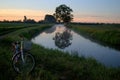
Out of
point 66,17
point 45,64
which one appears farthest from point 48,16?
point 45,64

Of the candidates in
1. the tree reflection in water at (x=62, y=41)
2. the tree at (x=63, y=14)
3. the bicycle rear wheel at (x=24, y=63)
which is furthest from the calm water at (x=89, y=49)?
the tree at (x=63, y=14)

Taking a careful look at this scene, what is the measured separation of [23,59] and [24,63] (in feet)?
0.66

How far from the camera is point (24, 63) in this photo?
332 inches

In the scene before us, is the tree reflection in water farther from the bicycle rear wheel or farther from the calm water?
the bicycle rear wheel

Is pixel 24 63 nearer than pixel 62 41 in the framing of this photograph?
Yes

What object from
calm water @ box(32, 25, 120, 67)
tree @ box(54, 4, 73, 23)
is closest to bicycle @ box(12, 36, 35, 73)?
calm water @ box(32, 25, 120, 67)

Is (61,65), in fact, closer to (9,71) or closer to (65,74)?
(65,74)

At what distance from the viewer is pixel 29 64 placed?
862 centimetres

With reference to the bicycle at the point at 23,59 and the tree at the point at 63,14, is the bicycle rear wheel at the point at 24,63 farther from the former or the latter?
the tree at the point at 63,14

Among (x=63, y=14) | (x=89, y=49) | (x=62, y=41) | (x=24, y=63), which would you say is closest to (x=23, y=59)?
(x=24, y=63)

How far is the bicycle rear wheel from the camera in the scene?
837 cm

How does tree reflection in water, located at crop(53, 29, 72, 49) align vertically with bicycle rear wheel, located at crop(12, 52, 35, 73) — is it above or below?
below

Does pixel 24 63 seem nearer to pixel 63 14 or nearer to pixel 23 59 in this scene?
pixel 23 59

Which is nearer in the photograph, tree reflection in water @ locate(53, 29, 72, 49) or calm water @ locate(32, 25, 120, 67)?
calm water @ locate(32, 25, 120, 67)
